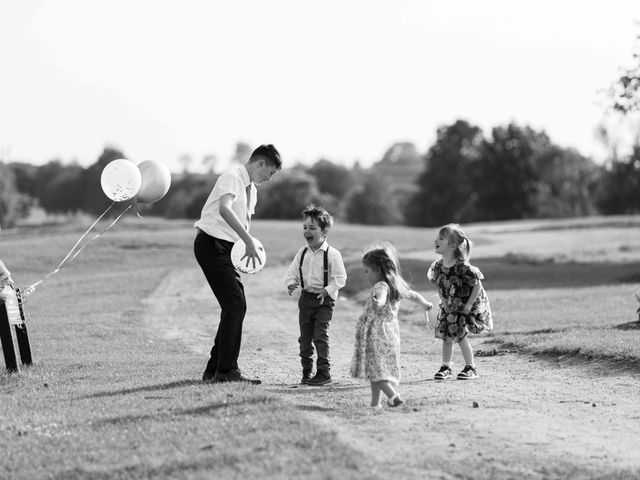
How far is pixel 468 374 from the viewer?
39.1 ft

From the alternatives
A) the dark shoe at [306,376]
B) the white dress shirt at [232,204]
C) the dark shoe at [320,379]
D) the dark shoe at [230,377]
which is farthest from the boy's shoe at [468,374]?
the white dress shirt at [232,204]

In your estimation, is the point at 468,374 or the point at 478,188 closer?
the point at 468,374

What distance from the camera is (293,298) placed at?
2741cm

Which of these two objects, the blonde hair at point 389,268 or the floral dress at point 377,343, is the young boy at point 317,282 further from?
the blonde hair at point 389,268

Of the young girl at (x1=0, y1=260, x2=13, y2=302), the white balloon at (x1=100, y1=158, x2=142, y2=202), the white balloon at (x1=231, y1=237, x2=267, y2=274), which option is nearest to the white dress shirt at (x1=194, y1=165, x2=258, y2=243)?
the white balloon at (x1=231, y1=237, x2=267, y2=274)

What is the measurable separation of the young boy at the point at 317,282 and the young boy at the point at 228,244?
86cm

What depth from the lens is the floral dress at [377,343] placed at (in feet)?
31.9

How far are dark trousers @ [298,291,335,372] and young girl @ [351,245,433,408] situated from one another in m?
1.42

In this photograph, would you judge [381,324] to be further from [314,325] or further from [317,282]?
[314,325]

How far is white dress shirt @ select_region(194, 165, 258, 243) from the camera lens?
1069 centimetres

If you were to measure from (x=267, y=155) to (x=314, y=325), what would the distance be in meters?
2.17

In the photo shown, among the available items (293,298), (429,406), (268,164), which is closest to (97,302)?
(293,298)

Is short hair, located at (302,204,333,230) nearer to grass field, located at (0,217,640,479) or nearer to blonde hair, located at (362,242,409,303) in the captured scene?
grass field, located at (0,217,640,479)

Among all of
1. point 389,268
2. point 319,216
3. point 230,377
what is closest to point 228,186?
point 319,216
